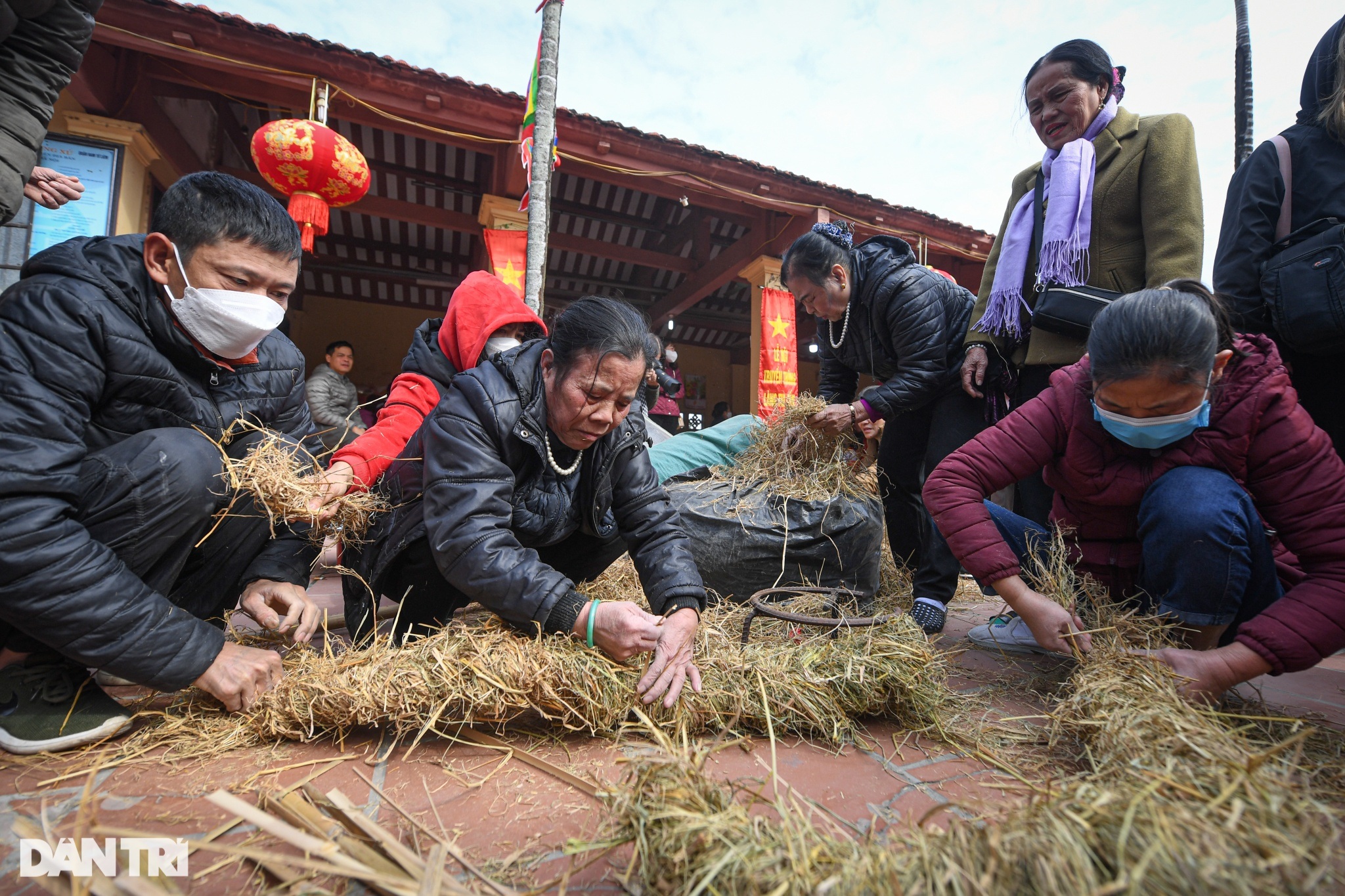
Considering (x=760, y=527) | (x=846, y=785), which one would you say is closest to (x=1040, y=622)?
(x=846, y=785)

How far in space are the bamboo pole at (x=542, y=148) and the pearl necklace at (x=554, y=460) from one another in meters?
2.57

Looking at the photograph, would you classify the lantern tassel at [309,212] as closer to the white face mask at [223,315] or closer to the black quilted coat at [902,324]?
the white face mask at [223,315]

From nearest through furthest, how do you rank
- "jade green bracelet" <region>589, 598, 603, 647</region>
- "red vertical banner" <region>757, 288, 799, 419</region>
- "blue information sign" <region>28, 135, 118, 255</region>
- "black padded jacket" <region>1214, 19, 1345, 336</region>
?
"jade green bracelet" <region>589, 598, 603, 647</region>
"black padded jacket" <region>1214, 19, 1345, 336</region>
"blue information sign" <region>28, 135, 118, 255</region>
"red vertical banner" <region>757, 288, 799, 419</region>

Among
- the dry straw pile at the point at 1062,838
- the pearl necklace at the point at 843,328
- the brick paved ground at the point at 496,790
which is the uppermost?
the pearl necklace at the point at 843,328

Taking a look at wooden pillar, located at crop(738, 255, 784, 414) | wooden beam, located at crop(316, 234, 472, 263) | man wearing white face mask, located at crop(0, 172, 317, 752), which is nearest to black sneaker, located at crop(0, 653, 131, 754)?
man wearing white face mask, located at crop(0, 172, 317, 752)

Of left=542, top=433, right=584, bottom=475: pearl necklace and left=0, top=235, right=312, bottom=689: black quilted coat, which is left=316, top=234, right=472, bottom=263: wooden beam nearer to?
left=0, top=235, right=312, bottom=689: black quilted coat

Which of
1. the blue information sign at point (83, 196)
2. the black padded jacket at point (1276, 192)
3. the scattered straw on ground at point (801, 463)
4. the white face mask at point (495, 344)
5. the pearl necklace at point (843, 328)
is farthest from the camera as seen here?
the blue information sign at point (83, 196)

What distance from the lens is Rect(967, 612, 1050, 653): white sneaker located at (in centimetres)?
218

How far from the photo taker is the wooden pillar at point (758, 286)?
23.7 feet

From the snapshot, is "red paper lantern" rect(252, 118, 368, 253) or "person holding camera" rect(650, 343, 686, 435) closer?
"red paper lantern" rect(252, 118, 368, 253)

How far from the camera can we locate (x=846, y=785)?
1.27 metres

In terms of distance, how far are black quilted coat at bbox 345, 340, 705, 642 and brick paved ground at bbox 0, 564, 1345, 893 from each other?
365mm

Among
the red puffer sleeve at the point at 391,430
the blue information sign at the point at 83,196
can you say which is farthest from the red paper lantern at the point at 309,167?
the red puffer sleeve at the point at 391,430

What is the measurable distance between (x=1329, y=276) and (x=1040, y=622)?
145 cm
